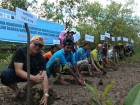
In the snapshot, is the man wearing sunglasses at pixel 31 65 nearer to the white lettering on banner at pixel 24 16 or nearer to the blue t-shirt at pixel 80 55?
the white lettering on banner at pixel 24 16

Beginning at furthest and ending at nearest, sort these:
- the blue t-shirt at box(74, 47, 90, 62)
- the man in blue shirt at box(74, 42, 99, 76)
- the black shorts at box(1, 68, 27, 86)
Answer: the blue t-shirt at box(74, 47, 90, 62) → the man in blue shirt at box(74, 42, 99, 76) → the black shorts at box(1, 68, 27, 86)

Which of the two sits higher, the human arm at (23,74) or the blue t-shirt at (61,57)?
the blue t-shirt at (61,57)

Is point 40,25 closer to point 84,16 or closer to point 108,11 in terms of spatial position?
point 84,16

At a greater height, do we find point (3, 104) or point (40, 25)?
point (40, 25)

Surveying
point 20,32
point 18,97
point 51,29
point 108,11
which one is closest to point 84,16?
point 108,11

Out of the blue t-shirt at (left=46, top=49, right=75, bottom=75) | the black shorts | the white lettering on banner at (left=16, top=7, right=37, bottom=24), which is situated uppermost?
the white lettering on banner at (left=16, top=7, right=37, bottom=24)

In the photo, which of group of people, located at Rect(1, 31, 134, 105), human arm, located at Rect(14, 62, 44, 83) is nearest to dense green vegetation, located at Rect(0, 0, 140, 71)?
group of people, located at Rect(1, 31, 134, 105)

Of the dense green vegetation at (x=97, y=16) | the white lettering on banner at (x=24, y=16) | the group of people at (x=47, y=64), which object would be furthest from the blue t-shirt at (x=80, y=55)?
the dense green vegetation at (x=97, y=16)

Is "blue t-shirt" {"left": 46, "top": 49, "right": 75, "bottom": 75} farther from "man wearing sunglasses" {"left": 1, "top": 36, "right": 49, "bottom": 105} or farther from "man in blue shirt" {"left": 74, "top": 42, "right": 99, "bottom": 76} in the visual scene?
"man wearing sunglasses" {"left": 1, "top": 36, "right": 49, "bottom": 105}

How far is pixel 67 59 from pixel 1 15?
179cm

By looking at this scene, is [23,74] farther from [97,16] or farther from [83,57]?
[97,16]

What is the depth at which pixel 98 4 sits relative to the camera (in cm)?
2330

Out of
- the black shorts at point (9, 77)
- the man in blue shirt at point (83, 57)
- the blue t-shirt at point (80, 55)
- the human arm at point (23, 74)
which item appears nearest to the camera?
the human arm at point (23, 74)

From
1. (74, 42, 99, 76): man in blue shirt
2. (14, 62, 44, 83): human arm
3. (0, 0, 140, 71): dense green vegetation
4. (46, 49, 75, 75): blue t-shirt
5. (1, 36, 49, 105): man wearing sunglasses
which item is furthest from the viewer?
(0, 0, 140, 71): dense green vegetation
